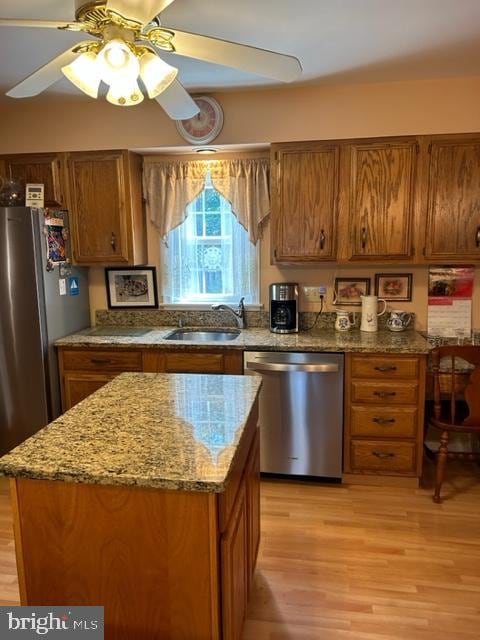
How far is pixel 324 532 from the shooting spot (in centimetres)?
247

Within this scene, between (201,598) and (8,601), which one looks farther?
(8,601)

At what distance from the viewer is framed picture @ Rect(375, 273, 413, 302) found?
3254 mm

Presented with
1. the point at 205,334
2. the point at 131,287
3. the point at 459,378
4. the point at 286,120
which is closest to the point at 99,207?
the point at 131,287

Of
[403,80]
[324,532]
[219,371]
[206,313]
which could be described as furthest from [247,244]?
[324,532]

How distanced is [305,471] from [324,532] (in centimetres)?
50

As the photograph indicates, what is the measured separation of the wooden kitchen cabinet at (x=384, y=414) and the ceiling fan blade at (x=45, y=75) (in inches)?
80.7

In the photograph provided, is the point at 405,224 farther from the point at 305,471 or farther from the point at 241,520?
the point at 241,520

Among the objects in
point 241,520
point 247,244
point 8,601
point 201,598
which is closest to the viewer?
point 201,598

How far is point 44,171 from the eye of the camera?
10.5 ft

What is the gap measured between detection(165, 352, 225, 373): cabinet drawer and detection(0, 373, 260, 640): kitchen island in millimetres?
1474

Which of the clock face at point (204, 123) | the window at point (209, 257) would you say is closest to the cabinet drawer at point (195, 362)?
the window at point (209, 257)

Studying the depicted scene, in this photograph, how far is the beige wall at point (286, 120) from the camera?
2865 millimetres

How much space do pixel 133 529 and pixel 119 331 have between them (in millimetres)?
2240

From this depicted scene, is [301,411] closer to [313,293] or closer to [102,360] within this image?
[313,293]
